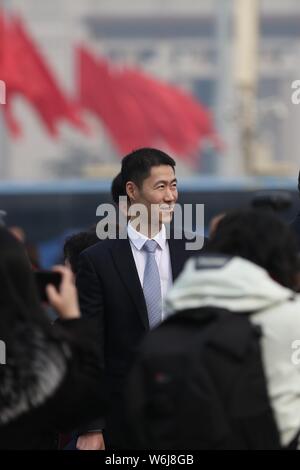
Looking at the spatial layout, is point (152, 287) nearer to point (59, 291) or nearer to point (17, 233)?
point (59, 291)

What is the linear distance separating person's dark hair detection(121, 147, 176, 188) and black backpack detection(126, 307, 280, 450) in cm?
163

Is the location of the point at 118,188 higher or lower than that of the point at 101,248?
higher

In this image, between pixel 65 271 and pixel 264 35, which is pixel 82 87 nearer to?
pixel 65 271

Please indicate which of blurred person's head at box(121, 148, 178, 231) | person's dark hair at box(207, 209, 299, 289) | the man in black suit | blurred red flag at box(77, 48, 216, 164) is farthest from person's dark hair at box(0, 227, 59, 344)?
blurred red flag at box(77, 48, 216, 164)

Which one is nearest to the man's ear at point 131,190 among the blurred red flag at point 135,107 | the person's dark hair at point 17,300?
the person's dark hair at point 17,300

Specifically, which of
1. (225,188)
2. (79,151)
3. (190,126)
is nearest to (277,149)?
(79,151)

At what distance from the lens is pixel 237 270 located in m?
3.13

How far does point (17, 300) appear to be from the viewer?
3.11m

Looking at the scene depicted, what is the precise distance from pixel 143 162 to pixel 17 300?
1692 mm

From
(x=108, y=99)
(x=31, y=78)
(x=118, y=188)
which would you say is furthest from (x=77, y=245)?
(x=108, y=99)

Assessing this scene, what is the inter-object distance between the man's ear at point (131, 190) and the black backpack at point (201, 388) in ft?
5.47

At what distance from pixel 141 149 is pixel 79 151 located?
71611mm

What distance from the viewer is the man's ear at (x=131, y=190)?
477 centimetres

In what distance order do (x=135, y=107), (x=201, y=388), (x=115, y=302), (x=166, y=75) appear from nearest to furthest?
(x=201, y=388) → (x=115, y=302) → (x=135, y=107) → (x=166, y=75)
